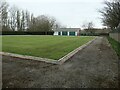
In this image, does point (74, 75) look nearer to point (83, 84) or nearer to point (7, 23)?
point (83, 84)

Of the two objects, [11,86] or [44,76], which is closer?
[11,86]

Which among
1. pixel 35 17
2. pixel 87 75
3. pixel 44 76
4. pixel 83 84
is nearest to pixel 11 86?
pixel 44 76

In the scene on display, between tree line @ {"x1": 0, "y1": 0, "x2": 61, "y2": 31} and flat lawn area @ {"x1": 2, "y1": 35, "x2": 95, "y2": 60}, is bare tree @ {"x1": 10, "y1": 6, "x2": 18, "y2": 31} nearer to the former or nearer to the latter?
tree line @ {"x1": 0, "y1": 0, "x2": 61, "y2": 31}

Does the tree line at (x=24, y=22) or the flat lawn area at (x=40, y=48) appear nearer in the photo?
the flat lawn area at (x=40, y=48)

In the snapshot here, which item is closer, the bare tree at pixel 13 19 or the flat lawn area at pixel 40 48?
the flat lawn area at pixel 40 48

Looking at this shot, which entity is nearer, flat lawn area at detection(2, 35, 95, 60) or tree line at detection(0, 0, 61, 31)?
flat lawn area at detection(2, 35, 95, 60)

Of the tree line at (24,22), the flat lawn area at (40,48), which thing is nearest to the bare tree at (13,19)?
the tree line at (24,22)

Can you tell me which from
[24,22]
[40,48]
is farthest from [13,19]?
[40,48]

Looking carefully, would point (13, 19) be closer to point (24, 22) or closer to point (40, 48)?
point (24, 22)

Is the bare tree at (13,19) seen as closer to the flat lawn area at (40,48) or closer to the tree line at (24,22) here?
the tree line at (24,22)

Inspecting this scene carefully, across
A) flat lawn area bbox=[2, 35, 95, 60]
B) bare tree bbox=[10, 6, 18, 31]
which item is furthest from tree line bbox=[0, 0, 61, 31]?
flat lawn area bbox=[2, 35, 95, 60]

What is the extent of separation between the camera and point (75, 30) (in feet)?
275

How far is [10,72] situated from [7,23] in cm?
6491

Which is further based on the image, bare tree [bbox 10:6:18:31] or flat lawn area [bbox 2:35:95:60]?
bare tree [bbox 10:6:18:31]
